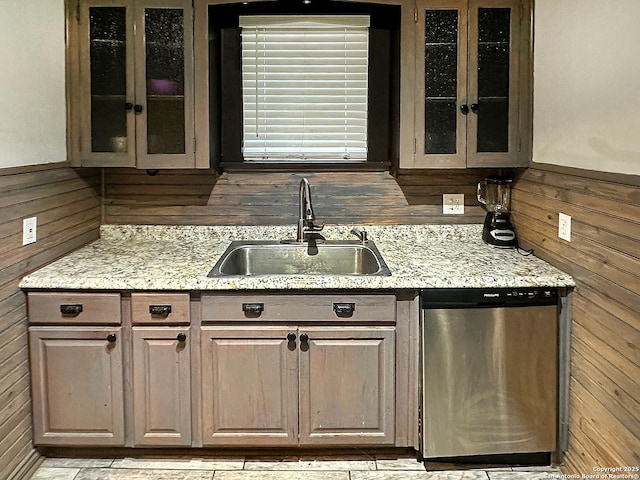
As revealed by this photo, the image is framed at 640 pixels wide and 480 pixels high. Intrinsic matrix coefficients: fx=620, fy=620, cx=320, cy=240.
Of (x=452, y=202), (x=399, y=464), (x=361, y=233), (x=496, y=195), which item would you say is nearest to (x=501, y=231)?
(x=496, y=195)

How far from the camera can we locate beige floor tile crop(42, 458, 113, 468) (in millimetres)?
2649

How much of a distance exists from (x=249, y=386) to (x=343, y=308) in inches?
20.1

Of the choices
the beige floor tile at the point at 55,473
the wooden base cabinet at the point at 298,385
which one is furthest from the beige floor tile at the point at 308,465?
the beige floor tile at the point at 55,473

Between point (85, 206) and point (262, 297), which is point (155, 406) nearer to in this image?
point (262, 297)

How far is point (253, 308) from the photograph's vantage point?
Result: 2.53 metres

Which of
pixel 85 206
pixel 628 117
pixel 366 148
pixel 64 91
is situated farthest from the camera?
pixel 366 148

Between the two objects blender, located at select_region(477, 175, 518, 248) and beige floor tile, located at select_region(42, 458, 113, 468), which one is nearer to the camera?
beige floor tile, located at select_region(42, 458, 113, 468)

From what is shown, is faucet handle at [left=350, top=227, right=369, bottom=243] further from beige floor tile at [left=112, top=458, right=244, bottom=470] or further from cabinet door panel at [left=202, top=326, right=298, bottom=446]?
beige floor tile at [left=112, top=458, right=244, bottom=470]

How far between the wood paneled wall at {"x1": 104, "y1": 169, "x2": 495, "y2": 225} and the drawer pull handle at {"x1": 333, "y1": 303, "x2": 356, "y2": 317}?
87cm

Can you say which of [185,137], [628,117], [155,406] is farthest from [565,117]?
[155,406]

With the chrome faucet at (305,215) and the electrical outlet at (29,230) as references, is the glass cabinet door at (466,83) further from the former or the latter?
the electrical outlet at (29,230)

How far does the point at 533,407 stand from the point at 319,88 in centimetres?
187

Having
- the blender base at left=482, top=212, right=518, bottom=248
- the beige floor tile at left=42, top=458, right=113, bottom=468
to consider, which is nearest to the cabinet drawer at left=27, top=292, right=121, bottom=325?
the beige floor tile at left=42, top=458, right=113, bottom=468

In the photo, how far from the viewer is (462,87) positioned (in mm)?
2920
